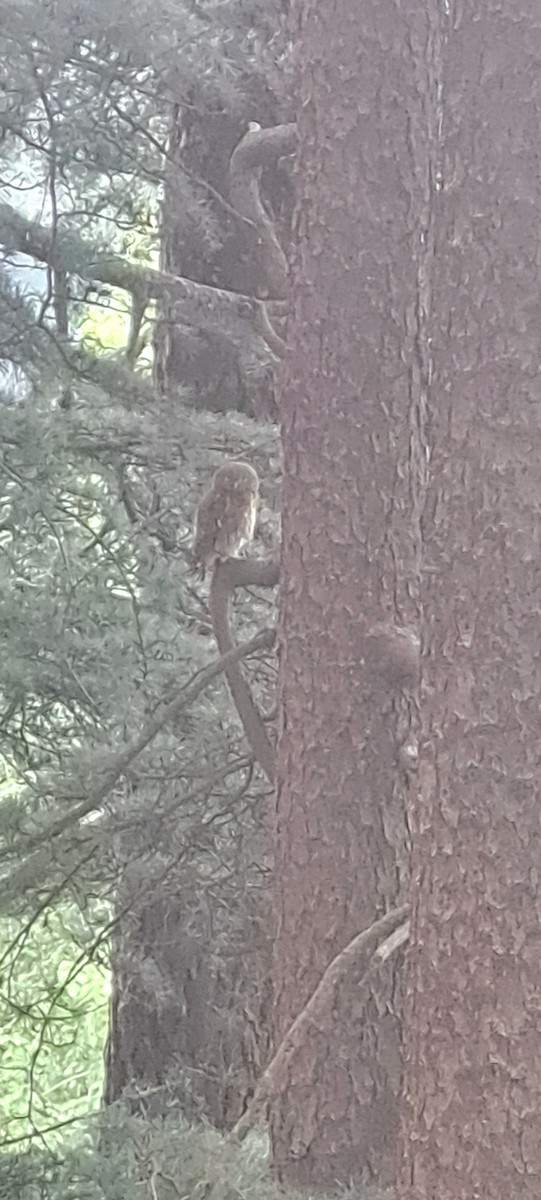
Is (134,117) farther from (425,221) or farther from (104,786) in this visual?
(104,786)

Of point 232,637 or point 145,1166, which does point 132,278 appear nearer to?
point 232,637

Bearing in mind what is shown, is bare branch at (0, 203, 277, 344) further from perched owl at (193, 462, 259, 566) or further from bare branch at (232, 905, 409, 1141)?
bare branch at (232, 905, 409, 1141)

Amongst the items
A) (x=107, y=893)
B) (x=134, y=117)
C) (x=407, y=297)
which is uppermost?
(x=134, y=117)

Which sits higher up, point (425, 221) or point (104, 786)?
point (425, 221)

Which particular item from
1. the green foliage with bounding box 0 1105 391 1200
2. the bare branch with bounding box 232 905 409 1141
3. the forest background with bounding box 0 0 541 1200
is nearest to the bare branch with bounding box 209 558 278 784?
the forest background with bounding box 0 0 541 1200

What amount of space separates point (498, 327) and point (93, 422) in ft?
1.31

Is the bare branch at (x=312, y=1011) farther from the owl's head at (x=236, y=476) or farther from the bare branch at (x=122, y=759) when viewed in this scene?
the owl's head at (x=236, y=476)

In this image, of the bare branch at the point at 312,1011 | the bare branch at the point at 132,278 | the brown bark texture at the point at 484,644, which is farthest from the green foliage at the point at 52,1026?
the bare branch at the point at 132,278

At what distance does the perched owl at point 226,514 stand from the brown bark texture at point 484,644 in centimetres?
23

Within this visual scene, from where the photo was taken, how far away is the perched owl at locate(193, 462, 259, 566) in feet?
3.31

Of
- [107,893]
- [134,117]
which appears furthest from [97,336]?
[107,893]

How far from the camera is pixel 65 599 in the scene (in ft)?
3.37

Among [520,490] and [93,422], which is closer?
[520,490]

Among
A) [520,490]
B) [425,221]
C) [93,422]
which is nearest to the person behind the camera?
[520,490]
